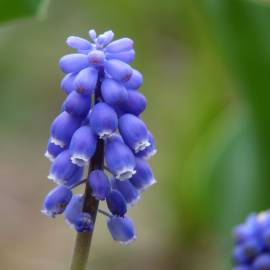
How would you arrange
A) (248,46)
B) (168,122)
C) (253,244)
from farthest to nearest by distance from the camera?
(168,122) → (248,46) → (253,244)

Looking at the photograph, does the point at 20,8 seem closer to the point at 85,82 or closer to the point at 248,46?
the point at 85,82

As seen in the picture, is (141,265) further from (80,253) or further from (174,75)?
(80,253)

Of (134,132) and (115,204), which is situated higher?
(134,132)

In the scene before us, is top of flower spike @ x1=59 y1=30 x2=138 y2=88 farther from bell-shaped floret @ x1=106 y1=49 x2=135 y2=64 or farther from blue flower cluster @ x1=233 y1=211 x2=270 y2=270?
blue flower cluster @ x1=233 y1=211 x2=270 y2=270

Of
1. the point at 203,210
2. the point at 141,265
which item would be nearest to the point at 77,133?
the point at 203,210

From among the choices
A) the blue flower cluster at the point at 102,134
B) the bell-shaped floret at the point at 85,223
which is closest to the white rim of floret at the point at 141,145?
the blue flower cluster at the point at 102,134

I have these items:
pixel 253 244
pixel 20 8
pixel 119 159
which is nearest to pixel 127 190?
pixel 119 159

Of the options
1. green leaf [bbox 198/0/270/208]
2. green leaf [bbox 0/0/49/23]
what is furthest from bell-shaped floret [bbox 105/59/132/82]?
green leaf [bbox 198/0/270/208]
